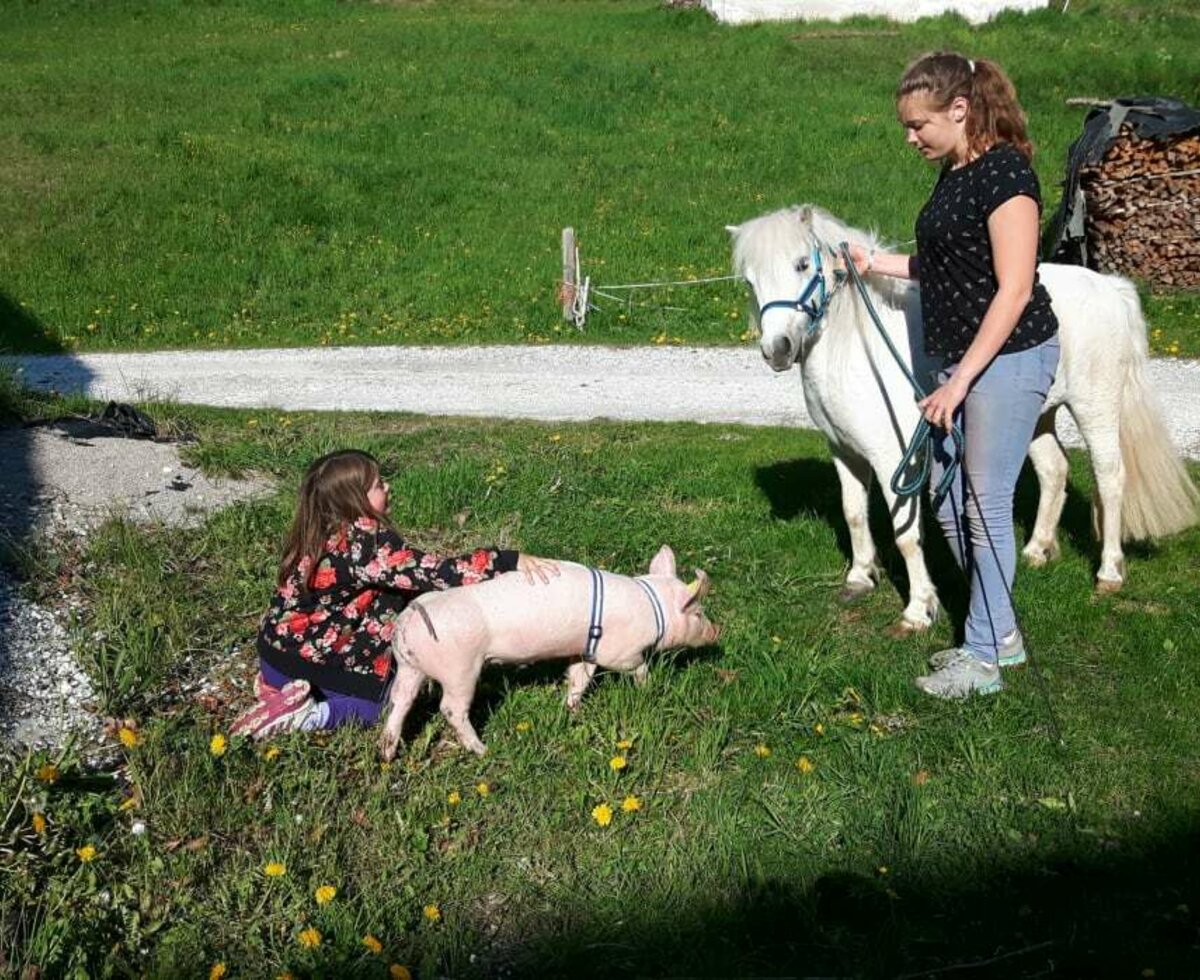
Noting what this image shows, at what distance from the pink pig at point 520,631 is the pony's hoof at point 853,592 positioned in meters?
1.63

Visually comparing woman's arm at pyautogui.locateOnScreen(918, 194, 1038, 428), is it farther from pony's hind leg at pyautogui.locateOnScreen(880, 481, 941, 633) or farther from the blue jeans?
pony's hind leg at pyautogui.locateOnScreen(880, 481, 941, 633)

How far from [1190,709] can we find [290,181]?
16200 mm

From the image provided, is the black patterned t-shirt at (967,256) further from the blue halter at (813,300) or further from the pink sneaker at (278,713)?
the pink sneaker at (278,713)

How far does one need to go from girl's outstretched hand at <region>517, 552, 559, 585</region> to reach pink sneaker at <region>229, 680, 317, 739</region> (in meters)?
0.97

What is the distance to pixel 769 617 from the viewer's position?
5.82m

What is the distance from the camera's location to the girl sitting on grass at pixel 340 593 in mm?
4543

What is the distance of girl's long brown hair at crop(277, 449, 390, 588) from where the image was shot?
15.0ft

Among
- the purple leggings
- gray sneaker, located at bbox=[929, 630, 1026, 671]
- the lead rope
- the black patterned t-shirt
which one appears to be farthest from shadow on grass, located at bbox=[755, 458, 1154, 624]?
the purple leggings

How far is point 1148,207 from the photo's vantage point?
14.3 m

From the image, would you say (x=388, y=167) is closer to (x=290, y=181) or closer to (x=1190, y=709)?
(x=290, y=181)

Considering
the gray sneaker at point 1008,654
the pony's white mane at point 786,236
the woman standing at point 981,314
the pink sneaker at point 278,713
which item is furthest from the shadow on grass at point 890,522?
the pink sneaker at point 278,713

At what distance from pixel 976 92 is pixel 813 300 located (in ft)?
3.98

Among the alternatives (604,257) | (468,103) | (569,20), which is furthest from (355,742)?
(569,20)

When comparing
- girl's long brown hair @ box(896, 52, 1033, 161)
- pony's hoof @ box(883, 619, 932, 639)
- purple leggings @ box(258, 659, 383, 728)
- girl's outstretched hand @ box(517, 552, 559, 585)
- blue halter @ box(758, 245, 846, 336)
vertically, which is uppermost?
girl's long brown hair @ box(896, 52, 1033, 161)
